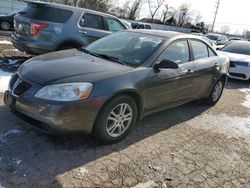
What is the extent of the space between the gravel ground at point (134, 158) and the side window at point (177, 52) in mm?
1113

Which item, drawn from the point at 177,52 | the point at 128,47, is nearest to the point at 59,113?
the point at 128,47

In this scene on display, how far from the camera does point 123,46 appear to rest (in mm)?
4734

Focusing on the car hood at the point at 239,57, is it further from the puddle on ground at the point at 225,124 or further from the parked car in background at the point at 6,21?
the parked car in background at the point at 6,21

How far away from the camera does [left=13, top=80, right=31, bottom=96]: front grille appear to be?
11.7 feet

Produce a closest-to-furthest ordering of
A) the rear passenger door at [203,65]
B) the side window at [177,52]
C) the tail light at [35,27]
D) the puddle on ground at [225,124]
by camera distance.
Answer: the side window at [177,52] < the puddle on ground at [225,124] < the rear passenger door at [203,65] < the tail light at [35,27]

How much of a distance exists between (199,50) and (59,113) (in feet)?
10.8

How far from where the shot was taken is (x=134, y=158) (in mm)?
3695

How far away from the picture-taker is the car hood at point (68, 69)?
3.56m

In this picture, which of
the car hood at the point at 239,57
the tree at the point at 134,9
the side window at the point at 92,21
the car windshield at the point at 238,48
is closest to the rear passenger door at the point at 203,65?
the side window at the point at 92,21

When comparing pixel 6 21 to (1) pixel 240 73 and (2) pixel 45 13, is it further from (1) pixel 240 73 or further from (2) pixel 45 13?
(1) pixel 240 73

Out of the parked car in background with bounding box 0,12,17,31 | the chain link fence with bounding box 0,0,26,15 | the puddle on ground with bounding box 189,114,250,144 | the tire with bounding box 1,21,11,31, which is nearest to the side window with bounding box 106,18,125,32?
the puddle on ground with bounding box 189,114,250,144

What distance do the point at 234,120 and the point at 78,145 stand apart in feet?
11.2

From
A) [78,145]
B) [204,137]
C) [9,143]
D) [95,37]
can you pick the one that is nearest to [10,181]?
[9,143]

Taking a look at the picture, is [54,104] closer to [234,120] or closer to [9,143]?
[9,143]
